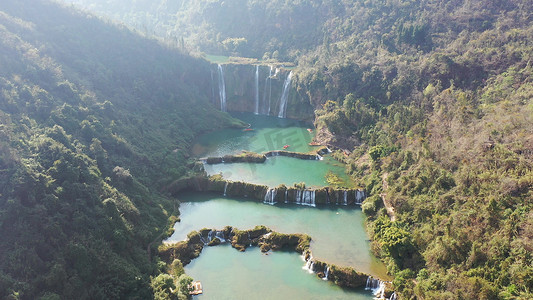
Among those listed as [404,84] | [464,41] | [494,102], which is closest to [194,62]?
[404,84]

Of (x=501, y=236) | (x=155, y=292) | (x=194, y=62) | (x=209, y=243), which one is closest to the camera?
(x=501, y=236)

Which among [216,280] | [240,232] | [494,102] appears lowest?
[216,280]

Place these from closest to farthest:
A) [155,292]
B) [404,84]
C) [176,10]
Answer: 1. [155,292]
2. [404,84]
3. [176,10]

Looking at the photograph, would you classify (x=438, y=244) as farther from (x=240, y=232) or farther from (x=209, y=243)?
(x=209, y=243)

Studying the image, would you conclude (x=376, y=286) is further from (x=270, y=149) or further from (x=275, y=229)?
(x=270, y=149)

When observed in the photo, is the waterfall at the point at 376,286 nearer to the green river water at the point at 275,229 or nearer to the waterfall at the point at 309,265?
the green river water at the point at 275,229

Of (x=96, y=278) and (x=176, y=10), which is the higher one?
(x=176, y=10)

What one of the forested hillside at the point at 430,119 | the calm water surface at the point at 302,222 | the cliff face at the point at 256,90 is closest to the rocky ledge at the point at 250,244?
the calm water surface at the point at 302,222

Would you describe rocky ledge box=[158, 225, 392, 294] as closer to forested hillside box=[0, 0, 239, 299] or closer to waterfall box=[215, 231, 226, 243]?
waterfall box=[215, 231, 226, 243]
